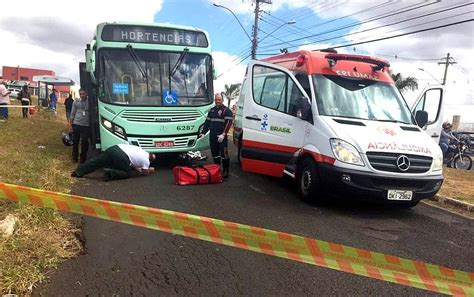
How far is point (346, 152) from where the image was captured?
6715mm

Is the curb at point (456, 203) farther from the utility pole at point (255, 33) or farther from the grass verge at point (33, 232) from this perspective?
the utility pole at point (255, 33)

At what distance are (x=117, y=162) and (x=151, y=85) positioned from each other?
6.83ft

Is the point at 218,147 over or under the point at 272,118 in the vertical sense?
under

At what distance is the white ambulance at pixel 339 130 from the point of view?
6.70 m

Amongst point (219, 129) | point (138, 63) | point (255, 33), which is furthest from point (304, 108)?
point (255, 33)

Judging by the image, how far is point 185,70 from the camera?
1041 cm

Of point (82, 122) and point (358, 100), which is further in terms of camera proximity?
point (82, 122)

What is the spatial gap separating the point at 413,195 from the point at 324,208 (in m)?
1.37

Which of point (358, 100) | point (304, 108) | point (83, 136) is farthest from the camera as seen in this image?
point (83, 136)

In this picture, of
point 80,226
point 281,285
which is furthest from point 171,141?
point 281,285

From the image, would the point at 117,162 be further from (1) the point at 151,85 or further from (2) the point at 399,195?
(2) the point at 399,195

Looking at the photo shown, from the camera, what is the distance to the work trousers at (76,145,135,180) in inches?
349

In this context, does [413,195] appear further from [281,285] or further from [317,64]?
[281,285]

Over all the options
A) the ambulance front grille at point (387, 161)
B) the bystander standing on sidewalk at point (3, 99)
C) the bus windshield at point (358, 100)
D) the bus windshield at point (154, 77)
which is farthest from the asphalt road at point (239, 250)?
the bystander standing on sidewalk at point (3, 99)
